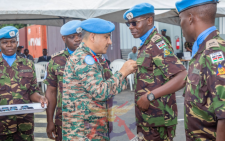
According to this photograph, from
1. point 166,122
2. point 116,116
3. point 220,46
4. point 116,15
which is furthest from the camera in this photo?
point 116,15

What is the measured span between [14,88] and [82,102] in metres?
1.44

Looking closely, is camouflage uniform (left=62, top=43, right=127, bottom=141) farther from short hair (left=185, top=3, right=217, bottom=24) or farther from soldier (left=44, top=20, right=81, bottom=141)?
soldier (left=44, top=20, right=81, bottom=141)

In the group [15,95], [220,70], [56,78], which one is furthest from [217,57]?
[15,95]

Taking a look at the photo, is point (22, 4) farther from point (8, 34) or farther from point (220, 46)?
point (220, 46)

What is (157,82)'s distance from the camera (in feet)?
7.23

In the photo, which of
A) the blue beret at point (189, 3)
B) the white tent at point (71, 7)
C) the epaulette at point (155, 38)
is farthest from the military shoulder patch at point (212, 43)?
the white tent at point (71, 7)

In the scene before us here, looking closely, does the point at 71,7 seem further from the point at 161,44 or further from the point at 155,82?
the point at 155,82

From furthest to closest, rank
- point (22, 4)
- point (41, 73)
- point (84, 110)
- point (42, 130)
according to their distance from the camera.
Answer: point (41, 73), point (22, 4), point (42, 130), point (84, 110)

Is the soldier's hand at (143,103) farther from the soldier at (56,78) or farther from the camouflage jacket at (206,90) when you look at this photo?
the soldier at (56,78)

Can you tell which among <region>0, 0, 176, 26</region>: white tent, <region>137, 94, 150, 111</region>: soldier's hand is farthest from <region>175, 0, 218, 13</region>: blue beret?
<region>0, 0, 176, 26</region>: white tent

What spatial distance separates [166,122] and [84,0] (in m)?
4.26

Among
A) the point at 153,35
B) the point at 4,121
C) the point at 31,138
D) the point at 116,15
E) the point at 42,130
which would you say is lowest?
the point at 42,130

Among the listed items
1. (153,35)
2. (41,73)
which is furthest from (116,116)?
(41,73)

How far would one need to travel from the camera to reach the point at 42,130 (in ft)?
16.7
